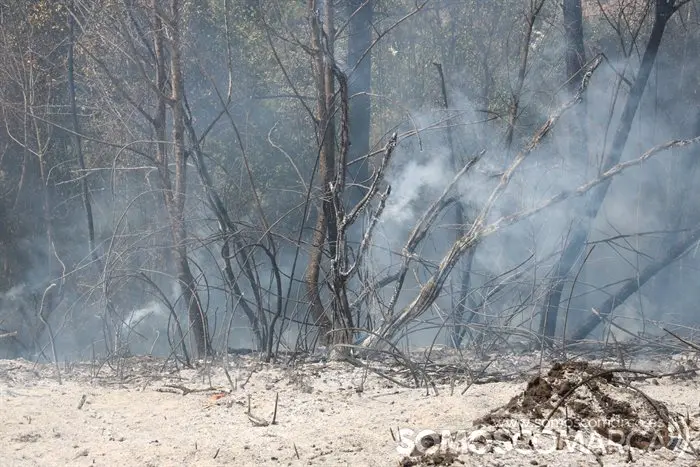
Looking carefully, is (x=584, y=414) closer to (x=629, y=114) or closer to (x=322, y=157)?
(x=322, y=157)

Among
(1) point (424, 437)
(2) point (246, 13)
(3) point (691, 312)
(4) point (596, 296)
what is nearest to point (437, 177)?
(3) point (691, 312)

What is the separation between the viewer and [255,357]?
6.62 meters

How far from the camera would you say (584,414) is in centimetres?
388

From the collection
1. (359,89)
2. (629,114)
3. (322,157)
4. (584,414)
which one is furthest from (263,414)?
(359,89)

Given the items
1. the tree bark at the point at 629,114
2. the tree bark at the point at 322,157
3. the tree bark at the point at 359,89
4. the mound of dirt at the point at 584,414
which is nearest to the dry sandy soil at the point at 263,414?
the mound of dirt at the point at 584,414

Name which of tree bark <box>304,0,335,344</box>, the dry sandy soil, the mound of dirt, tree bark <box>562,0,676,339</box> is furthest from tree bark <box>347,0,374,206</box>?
the mound of dirt

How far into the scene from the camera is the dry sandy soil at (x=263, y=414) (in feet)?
13.1

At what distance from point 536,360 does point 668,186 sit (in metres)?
8.50

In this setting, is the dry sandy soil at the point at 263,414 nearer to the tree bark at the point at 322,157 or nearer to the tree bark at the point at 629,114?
the tree bark at the point at 322,157

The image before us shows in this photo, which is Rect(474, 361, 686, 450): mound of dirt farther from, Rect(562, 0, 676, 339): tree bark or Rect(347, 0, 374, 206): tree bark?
Rect(347, 0, 374, 206): tree bark

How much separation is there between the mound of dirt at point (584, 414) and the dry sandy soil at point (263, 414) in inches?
4.2

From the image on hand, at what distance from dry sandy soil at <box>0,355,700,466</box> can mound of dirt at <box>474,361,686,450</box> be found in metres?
0.11

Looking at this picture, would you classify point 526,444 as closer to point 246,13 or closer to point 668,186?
point 668,186

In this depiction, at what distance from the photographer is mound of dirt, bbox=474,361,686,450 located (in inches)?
148
